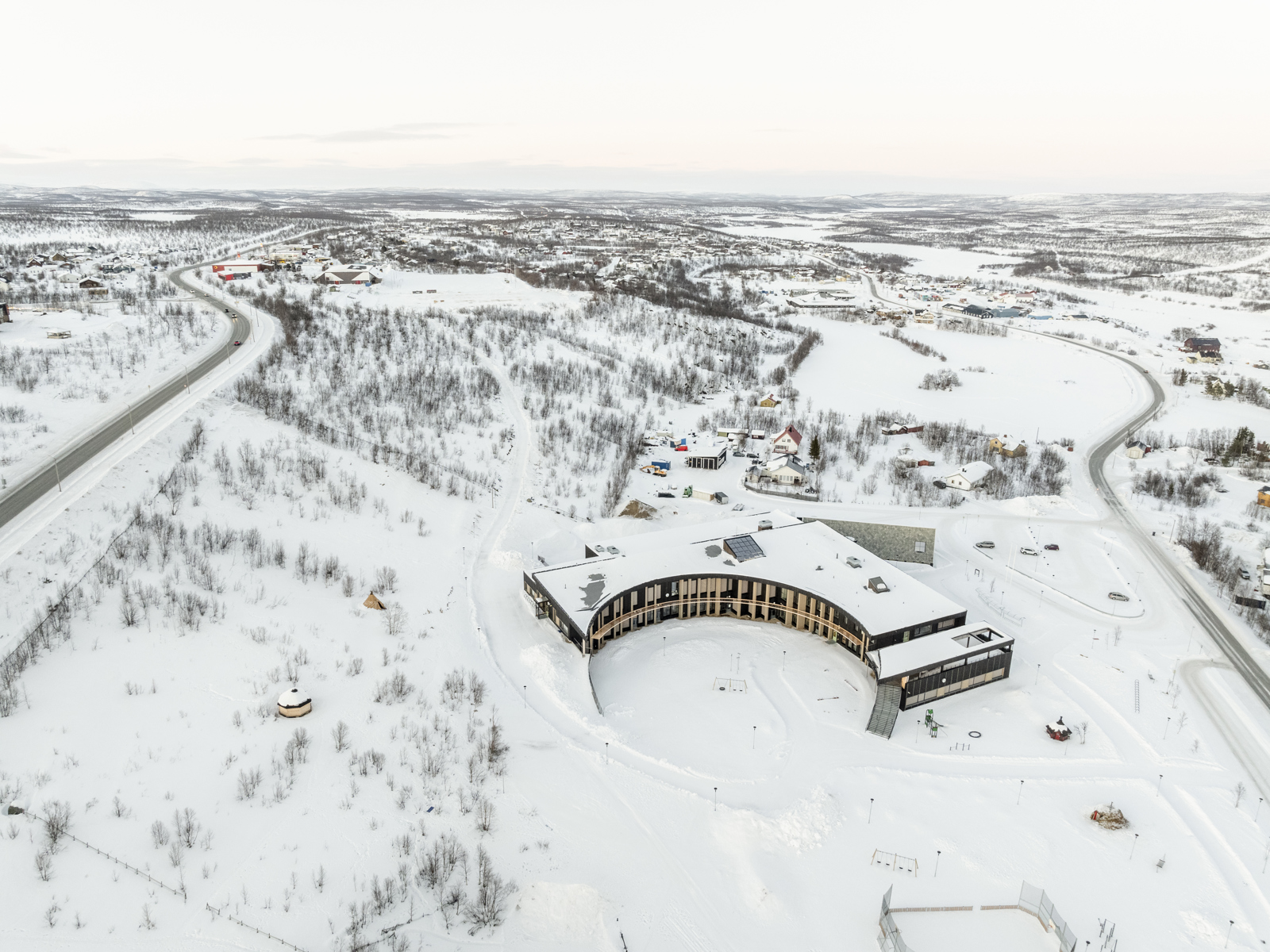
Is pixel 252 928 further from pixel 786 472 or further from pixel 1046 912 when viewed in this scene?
pixel 786 472

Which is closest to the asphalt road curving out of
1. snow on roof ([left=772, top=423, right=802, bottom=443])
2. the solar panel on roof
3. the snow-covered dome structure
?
the snow-covered dome structure

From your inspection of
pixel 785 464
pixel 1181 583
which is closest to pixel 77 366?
pixel 785 464

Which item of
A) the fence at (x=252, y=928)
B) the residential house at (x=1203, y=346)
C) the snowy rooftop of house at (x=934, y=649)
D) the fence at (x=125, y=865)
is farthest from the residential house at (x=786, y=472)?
the residential house at (x=1203, y=346)

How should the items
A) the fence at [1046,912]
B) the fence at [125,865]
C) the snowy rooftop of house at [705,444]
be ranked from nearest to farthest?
the fence at [125,865], the fence at [1046,912], the snowy rooftop of house at [705,444]

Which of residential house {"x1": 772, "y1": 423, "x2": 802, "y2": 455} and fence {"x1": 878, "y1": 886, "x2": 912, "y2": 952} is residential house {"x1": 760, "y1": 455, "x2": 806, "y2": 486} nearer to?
residential house {"x1": 772, "y1": 423, "x2": 802, "y2": 455}

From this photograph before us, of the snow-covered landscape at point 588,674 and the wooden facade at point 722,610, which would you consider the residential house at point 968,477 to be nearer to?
the snow-covered landscape at point 588,674

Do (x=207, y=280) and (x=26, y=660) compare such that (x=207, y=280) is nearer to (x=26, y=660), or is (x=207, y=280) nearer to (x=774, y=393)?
(x=774, y=393)
